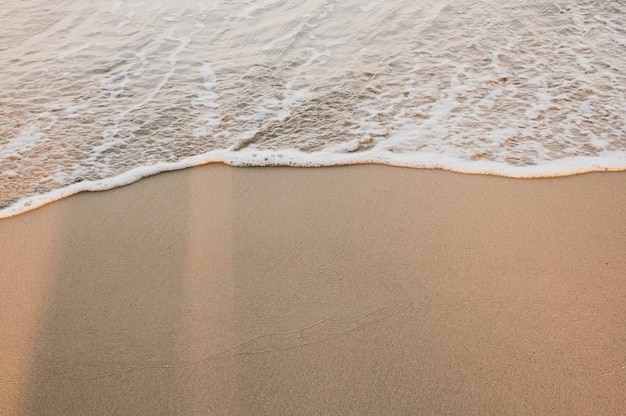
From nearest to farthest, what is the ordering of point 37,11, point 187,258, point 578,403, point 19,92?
1. point 578,403
2. point 187,258
3. point 19,92
4. point 37,11

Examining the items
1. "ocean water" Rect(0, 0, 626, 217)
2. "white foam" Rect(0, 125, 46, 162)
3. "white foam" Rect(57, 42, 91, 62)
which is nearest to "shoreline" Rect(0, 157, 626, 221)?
"ocean water" Rect(0, 0, 626, 217)

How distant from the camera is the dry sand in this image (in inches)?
71.1

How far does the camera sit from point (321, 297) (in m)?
2.15

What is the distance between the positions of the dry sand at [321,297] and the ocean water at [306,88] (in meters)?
0.31

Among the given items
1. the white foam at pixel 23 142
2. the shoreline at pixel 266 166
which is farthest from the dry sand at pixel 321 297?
the white foam at pixel 23 142

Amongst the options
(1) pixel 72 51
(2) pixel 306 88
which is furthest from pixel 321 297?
(1) pixel 72 51

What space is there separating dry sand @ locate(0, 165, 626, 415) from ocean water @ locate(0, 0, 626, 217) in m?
0.31

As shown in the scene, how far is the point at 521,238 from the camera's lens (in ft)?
7.83

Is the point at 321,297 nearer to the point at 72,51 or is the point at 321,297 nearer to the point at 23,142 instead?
the point at 23,142

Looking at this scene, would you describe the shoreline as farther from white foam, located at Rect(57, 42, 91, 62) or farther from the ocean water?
white foam, located at Rect(57, 42, 91, 62)

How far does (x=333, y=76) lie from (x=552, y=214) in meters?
2.12

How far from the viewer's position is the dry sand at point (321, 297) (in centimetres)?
180

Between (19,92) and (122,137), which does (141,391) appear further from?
(19,92)

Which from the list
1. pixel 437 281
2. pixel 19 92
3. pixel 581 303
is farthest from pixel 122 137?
pixel 581 303
